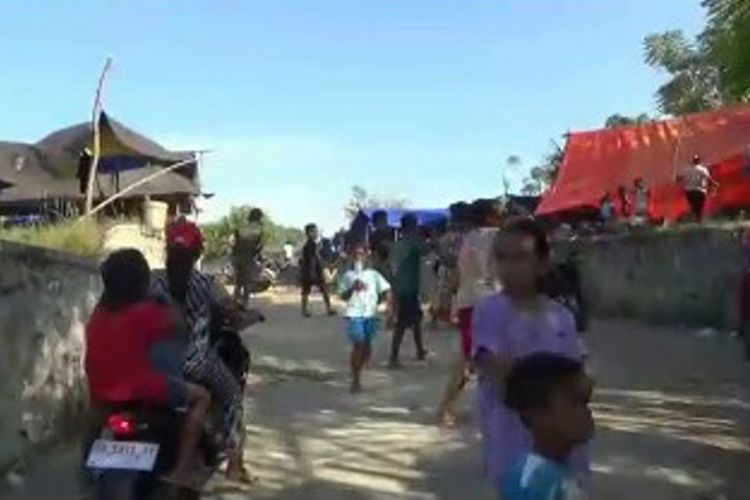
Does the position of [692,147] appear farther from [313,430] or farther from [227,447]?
[227,447]

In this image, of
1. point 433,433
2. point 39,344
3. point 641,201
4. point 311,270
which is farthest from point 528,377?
point 641,201

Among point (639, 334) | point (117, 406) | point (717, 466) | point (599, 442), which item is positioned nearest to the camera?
point (117, 406)

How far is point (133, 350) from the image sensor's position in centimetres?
527

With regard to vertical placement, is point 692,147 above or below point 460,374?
above

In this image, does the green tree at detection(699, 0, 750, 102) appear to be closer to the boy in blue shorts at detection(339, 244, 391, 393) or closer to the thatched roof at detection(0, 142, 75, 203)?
the boy in blue shorts at detection(339, 244, 391, 393)

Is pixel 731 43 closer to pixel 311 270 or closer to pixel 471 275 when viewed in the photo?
pixel 471 275

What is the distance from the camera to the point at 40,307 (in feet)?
26.0

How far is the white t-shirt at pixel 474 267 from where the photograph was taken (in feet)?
30.2

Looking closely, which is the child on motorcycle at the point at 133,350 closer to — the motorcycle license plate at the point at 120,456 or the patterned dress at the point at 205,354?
the motorcycle license plate at the point at 120,456

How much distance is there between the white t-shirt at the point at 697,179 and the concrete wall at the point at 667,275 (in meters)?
1.90

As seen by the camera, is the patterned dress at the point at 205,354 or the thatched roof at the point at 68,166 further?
the thatched roof at the point at 68,166

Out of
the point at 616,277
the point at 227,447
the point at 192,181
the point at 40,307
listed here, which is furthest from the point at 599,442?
the point at 192,181

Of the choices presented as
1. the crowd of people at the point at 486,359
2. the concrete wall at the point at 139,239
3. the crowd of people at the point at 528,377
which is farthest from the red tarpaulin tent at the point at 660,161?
the crowd of people at the point at 528,377

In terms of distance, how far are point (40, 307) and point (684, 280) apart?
1060 centimetres
